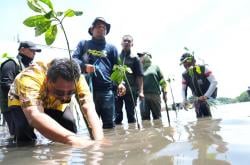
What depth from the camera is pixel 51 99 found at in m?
3.55

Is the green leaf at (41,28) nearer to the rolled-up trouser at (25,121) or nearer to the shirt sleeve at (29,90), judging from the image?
the shirt sleeve at (29,90)

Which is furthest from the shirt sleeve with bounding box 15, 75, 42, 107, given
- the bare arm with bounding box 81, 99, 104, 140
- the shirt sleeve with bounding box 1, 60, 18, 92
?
the shirt sleeve with bounding box 1, 60, 18, 92

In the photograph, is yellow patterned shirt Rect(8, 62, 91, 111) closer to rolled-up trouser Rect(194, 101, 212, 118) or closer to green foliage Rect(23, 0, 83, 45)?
green foliage Rect(23, 0, 83, 45)

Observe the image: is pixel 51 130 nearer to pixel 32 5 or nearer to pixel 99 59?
pixel 32 5

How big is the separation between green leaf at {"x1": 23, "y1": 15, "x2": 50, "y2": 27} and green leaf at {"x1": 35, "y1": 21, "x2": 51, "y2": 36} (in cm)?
3

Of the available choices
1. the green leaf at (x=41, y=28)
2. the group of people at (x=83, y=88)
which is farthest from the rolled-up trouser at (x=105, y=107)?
the green leaf at (x=41, y=28)

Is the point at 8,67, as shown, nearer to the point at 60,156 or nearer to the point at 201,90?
the point at 60,156

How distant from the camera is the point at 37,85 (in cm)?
326

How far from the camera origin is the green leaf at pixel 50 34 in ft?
10.4

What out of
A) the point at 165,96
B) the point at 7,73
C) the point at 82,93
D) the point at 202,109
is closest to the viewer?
the point at 82,93

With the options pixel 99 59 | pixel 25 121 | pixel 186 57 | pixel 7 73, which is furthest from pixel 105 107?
pixel 186 57

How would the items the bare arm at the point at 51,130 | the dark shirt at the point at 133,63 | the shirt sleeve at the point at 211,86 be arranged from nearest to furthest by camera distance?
1. the bare arm at the point at 51,130
2. the dark shirt at the point at 133,63
3. the shirt sleeve at the point at 211,86

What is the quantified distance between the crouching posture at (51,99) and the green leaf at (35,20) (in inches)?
15.9

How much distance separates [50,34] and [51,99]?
29.3 inches
